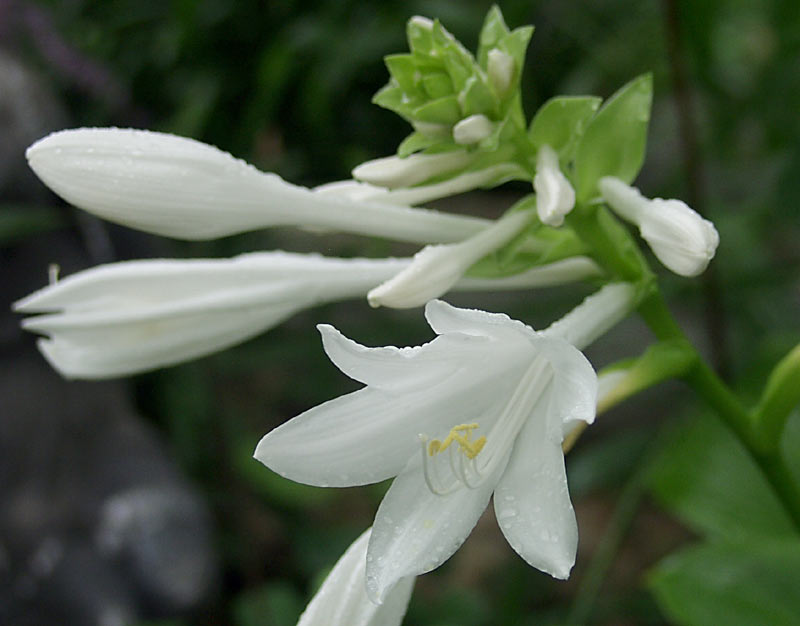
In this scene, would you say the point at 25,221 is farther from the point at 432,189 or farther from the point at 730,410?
the point at 730,410

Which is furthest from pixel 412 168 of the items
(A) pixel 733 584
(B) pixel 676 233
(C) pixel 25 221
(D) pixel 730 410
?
(C) pixel 25 221

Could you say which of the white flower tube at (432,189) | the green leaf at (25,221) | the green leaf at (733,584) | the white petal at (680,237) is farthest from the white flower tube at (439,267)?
the green leaf at (25,221)

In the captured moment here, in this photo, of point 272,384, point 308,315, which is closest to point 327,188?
point 308,315

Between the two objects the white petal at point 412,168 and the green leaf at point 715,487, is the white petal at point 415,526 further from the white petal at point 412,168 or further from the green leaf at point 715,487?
the green leaf at point 715,487

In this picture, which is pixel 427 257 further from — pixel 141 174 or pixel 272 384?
pixel 272 384

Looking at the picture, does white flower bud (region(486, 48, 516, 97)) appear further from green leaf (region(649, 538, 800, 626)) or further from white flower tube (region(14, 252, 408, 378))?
green leaf (region(649, 538, 800, 626))
